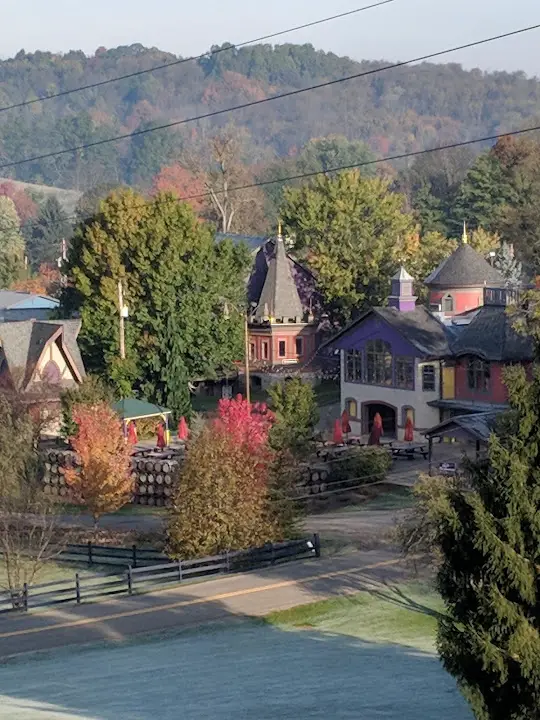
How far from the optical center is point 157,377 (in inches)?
2672

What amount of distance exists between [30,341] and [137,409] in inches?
315

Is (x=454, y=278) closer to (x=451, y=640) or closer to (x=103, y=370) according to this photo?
(x=103, y=370)

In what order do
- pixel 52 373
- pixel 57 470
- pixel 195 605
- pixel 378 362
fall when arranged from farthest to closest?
1. pixel 52 373
2. pixel 378 362
3. pixel 57 470
4. pixel 195 605

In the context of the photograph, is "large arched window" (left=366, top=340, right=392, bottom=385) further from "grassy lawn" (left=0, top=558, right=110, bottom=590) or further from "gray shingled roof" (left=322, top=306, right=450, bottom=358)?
"grassy lawn" (left=0, top=558, right=110, bottom=590)

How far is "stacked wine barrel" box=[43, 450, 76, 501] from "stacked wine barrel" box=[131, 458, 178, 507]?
3368 millimetres

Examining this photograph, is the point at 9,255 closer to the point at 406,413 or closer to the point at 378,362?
the point at 378,362

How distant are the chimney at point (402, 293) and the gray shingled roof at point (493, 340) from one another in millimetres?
3315

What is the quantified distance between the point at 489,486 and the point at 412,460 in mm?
34070

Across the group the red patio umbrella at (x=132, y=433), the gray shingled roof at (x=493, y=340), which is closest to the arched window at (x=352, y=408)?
the gray shingled roof at (x=493, y=340)

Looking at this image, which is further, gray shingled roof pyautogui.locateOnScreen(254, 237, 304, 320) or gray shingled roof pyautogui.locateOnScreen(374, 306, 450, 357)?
gray shingled roof pyautogui.locateOnScreen(254, 237, 304, 320)

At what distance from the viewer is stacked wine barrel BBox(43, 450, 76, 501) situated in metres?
56.6

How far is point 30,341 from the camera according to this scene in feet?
220

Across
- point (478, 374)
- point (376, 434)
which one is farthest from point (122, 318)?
point (478, 374)

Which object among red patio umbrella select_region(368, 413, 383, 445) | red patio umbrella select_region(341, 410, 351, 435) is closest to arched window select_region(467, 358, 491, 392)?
red patio umbrella select_region(368, 413, 383, 445)
